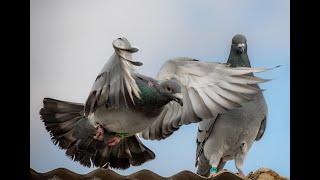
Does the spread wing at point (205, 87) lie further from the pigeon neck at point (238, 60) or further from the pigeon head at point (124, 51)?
the pigeon head at point (124, 51)

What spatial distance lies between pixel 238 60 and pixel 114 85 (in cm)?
91

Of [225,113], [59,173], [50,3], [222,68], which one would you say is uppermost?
[50,3]

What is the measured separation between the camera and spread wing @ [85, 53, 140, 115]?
4.88 metres

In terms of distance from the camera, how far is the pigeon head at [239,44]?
16.2 feet

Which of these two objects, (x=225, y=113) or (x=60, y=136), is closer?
(x=225, y=113)

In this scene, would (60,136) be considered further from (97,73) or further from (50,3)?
(50,3)

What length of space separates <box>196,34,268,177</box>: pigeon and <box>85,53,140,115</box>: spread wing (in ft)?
1.96

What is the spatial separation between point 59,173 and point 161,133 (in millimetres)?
818

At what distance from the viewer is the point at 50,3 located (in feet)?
17.4

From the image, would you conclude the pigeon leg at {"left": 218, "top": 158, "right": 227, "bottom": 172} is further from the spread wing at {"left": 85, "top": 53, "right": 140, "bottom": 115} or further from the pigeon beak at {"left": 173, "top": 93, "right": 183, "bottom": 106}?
the spread wing at {"left": 85, "top": 53, "right": 140, "bottom": 115}

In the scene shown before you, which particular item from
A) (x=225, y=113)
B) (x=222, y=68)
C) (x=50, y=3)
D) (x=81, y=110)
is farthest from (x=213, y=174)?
(x=50, y=3)

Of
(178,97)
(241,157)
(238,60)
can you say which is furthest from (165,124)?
(238,60)

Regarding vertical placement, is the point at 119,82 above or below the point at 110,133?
above

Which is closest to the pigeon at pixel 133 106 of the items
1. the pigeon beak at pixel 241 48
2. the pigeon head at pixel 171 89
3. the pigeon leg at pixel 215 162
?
the pigeon head at pixel 171 89
